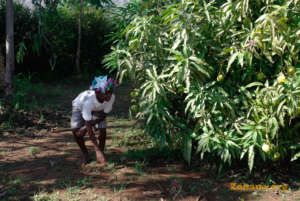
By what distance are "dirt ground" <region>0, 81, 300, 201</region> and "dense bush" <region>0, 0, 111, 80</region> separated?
5.72m

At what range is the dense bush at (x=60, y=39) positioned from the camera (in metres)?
10.7

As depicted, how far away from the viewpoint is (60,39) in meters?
11.2

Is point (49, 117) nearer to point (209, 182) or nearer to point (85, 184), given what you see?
point (85, 184)

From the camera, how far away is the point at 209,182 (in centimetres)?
375

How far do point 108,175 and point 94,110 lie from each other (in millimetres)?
819

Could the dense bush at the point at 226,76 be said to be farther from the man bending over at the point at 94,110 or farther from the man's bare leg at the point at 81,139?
the man's bare leg at the point at 81,139

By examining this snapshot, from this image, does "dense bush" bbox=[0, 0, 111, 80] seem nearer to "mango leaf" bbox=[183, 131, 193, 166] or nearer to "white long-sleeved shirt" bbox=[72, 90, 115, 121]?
"white long-sleeved shirt" bbox=[72, 90, 115, 121]

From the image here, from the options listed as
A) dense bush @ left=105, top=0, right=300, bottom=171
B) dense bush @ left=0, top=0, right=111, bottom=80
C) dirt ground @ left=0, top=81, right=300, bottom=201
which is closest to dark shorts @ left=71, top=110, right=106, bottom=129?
dirt ground @ left=0, top=81, right=300, bottom=201

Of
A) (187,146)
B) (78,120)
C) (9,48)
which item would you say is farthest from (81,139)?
(9,48)

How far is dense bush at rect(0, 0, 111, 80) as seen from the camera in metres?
10.7

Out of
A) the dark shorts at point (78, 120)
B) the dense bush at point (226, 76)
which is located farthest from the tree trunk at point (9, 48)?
the dense bush at point (226, 76)

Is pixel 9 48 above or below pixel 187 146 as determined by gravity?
above

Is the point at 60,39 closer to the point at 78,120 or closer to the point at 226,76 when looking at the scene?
the point at 78,120

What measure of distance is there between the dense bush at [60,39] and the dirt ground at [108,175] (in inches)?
225
